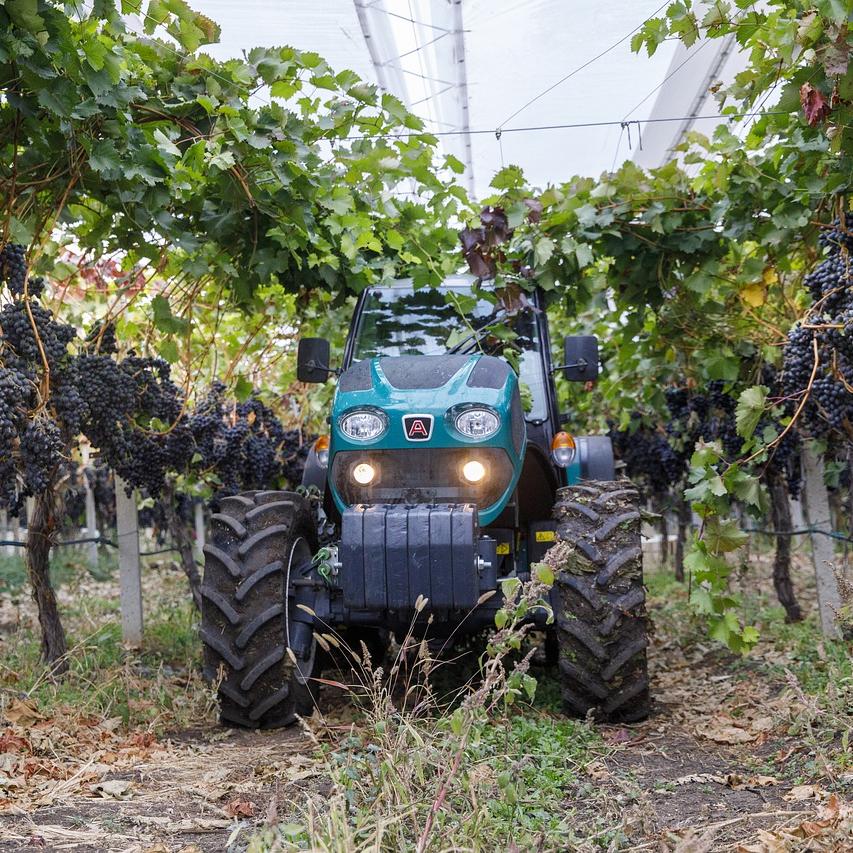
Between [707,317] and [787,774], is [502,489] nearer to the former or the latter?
[787,774]

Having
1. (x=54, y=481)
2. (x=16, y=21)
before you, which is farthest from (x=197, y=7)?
(x=54, y=481)

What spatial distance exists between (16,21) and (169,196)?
Result: 3.50 ft

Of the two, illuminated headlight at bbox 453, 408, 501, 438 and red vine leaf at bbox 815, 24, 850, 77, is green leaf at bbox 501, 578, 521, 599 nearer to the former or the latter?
illuminated headlight at bbox 453, 408, 501, 438

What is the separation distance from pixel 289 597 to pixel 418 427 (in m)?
1.04

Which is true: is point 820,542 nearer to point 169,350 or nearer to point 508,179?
point 508,179

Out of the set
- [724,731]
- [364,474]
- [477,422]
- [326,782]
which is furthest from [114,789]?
[724,731]

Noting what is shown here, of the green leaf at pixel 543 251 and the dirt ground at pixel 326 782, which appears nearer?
the dirt ground at pixel 326 782

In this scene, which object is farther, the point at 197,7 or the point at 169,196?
the point at 197,7

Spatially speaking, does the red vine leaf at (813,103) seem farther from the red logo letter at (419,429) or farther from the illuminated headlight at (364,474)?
the illuminated headlight at (364,474)

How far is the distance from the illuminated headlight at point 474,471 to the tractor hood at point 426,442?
22mm

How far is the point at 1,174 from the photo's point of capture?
4.42 meters

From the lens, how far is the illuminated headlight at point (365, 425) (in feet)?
15.6

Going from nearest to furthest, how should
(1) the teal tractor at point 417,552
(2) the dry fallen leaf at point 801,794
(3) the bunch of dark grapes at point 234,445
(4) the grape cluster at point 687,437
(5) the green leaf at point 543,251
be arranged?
(2) the dry fallen leaf at point 801,794 < (1) the teal tractor at point 417,552 < (5) the green leaf at point 543,251 < (3) the bunch of dark grapes at point 234,445 < (4) the grape cluster at point 687,437

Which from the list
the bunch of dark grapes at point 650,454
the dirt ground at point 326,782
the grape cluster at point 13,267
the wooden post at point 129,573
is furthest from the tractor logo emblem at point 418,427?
the bunch of dark grapes at point 650,454
